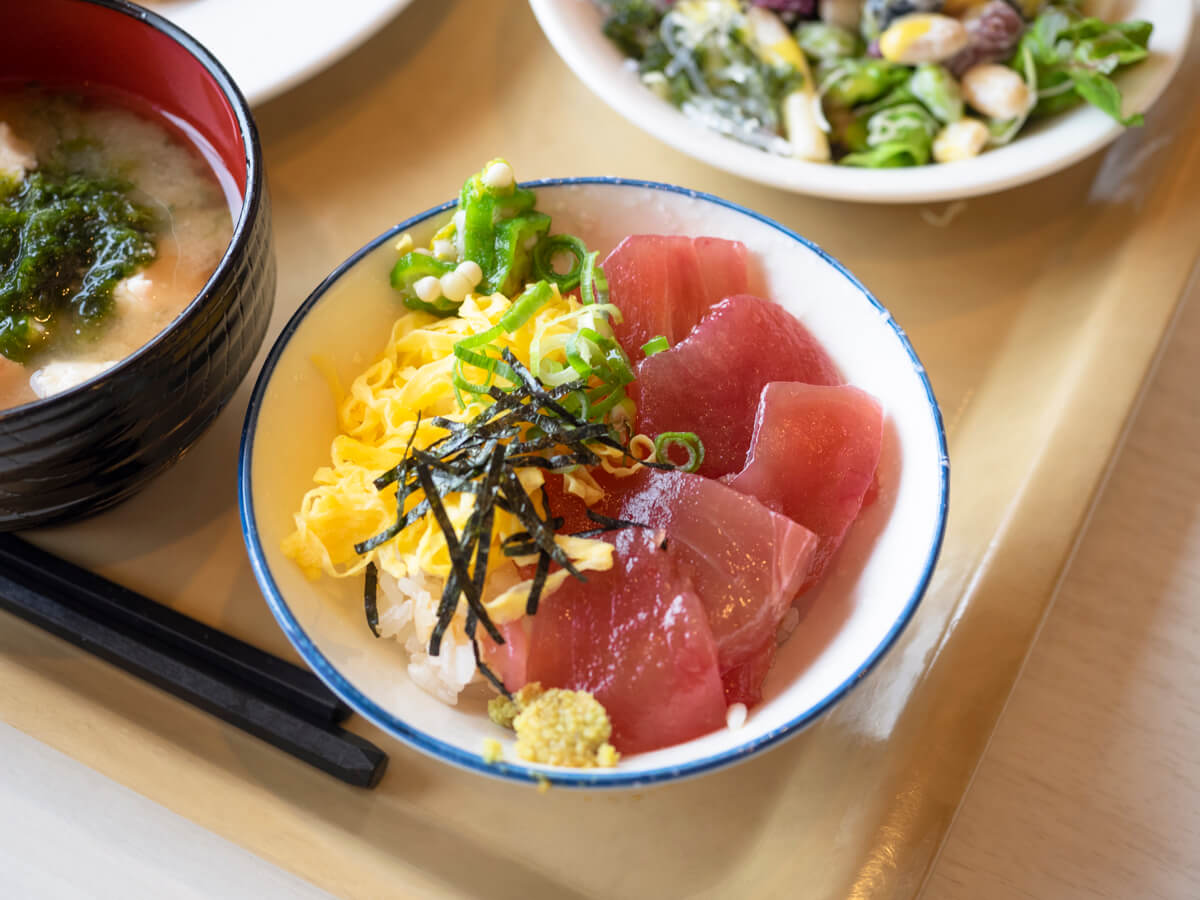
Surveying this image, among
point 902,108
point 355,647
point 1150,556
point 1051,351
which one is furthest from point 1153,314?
point 355,647

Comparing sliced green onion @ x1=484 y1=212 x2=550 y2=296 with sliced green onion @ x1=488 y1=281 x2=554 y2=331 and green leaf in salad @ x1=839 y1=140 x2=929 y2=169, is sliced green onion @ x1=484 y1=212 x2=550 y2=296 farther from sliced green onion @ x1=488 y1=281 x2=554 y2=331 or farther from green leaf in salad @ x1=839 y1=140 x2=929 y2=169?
green leaf in salad @ x1=839 y1=140 x2=929 y2=169

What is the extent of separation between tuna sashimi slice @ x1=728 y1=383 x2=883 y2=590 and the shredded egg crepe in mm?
168

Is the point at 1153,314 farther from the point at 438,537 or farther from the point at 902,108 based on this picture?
the point at 438,537

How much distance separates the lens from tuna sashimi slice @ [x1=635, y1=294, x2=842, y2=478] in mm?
1115

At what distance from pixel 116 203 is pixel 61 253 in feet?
0.35

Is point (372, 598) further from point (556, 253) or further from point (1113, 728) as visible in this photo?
point (1113, 728)

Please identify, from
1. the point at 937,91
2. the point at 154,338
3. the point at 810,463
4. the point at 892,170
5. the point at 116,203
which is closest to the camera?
the point at 154,338

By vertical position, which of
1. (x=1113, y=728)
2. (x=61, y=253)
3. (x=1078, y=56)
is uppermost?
(x=61, y=253)

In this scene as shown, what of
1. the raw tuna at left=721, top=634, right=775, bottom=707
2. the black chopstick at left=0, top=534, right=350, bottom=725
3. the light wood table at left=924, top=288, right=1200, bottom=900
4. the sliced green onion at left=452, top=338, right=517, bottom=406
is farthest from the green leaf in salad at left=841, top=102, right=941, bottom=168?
the black chopstick at left=0, top=534, right=350, bottom=725

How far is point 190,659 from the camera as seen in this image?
44.1 inches

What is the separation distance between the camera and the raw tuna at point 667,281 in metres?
1.20

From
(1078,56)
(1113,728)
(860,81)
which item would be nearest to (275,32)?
(860,81)

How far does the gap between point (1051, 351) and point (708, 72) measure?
796 millimetres

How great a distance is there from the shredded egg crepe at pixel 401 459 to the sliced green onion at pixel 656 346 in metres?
0.09
